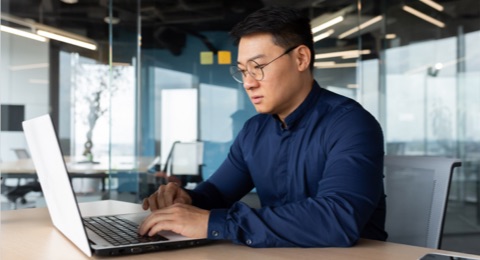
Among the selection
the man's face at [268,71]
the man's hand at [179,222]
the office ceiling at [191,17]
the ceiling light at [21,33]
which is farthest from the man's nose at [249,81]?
the ceiling light at [21,33]

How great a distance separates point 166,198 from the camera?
5.30 ft

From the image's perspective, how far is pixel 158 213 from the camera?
1254 millimetres

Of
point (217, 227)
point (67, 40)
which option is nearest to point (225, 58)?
point (67, 40)

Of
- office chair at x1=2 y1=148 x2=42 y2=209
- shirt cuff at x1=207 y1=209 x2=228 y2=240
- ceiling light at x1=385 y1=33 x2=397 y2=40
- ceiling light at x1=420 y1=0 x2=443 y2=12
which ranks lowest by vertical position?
office chair at x1=2 y1=148 x2=42 y2=209

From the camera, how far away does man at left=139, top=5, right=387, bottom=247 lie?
4.03ft

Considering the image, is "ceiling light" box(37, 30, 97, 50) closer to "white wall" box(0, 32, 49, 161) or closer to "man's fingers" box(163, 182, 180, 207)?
"white wall" box(0, 32, 49, 161)

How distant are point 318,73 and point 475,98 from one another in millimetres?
1505

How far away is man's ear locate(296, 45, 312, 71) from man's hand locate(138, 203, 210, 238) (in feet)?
2.04

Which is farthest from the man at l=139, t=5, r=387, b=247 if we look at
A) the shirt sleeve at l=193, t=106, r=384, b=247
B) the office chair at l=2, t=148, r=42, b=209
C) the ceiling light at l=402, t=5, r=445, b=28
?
the ceiling light at l=402, t=5, r=445, b=28

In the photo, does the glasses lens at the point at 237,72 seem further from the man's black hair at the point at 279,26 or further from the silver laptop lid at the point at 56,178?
the silver laptop lid at the point at 56,178

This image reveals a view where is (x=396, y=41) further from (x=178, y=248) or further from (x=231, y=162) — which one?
(x=178, y=248)

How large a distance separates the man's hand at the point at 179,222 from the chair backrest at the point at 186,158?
4309mm

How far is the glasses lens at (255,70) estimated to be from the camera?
1.59m

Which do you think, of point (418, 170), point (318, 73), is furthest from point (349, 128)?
point (318, 73)
